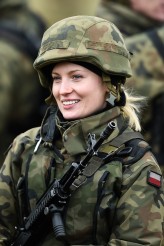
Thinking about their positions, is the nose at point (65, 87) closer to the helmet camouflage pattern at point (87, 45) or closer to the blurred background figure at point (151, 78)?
the helmet camouflage pattern at point (87, 45)

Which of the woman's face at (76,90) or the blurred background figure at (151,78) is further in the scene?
the blurred background figure at (151,78)

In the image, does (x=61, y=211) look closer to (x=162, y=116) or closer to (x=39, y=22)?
(x=162, y=116)

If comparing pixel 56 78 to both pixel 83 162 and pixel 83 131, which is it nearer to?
pixel 83 131

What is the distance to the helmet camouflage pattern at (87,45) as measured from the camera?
4469 mm

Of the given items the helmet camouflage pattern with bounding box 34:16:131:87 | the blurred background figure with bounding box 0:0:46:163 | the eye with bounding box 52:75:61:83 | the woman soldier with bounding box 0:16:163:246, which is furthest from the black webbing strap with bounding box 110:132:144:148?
the blurred background figure with bounding box 0:0:46:163

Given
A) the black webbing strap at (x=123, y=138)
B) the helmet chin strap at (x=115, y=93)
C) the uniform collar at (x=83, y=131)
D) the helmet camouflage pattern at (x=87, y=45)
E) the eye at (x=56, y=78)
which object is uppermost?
the helmet camouflage pattern at (x=87, y=45)

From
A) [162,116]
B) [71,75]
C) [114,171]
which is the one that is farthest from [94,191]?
[162,116]

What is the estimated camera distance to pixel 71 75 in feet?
14.7

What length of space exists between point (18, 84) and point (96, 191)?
3323 mm

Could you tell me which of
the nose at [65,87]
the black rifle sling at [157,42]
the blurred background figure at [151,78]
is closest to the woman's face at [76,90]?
the nose at [65,87]

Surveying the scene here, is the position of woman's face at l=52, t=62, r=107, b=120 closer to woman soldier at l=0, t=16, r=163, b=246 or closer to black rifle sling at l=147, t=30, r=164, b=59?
woman soldier at l=0, t=16, r=163, b=246

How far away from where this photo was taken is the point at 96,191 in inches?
173

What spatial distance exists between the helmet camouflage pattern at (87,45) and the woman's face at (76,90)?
0.06m

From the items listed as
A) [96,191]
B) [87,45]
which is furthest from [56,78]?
[96,191]
